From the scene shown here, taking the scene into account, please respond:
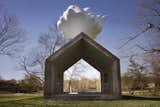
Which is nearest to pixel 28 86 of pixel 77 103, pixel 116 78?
pixel 116 78

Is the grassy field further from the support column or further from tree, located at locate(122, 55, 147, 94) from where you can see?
tree, located at locate(122, 55, 147, 94)

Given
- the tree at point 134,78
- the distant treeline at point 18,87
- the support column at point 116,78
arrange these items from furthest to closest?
the distant treeline at point 18,87, the tree at point 134,78, the support column at point 116,78

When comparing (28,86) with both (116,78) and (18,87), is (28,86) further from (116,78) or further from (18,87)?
(116,78)

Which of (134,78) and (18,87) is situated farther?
(18,87)

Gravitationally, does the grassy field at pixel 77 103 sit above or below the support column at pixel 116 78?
below

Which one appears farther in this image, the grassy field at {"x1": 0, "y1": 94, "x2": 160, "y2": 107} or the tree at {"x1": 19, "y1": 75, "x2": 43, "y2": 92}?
the tree at {"x1": 19, "y1": 75, "x2": 43, "y2": 92}

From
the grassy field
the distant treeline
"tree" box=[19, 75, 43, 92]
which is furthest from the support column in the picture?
the distant treeline

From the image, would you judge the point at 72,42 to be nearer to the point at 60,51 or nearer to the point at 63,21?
the point at 60,51

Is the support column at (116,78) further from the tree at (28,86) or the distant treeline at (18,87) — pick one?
the distant treeline at (18,87)

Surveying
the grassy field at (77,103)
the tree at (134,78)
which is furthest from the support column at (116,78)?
the tree at (134,78)

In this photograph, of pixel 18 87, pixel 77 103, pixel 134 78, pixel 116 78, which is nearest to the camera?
pixel 77 103

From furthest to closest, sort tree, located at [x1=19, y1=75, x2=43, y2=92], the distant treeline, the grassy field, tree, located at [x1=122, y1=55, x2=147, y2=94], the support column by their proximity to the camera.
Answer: the distant treeline
tree, located at [x1=19, y1=75, x2=43, y2=92]
tree, located at [x1=122, y1=55, x2=147, y2=94]
the support column
the grassy field

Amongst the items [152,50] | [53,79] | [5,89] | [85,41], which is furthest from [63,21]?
[5,89]

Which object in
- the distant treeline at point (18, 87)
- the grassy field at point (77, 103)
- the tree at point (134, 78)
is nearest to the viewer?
the grassy field at point (77, 103)
